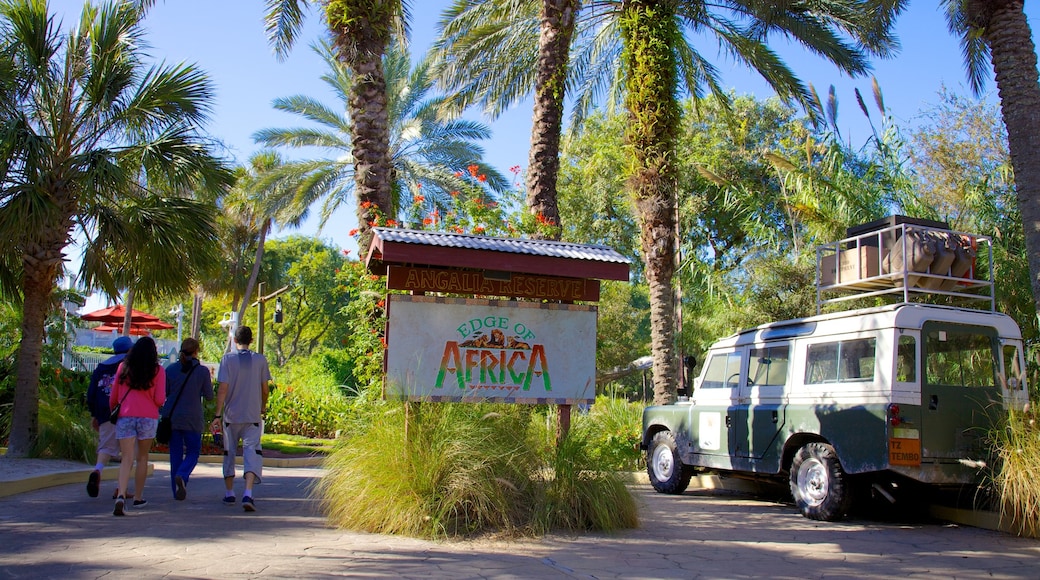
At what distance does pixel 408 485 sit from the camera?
291 inches

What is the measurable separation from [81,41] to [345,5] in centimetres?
422

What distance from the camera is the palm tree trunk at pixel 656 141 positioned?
13625 mm

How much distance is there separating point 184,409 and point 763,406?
650cm

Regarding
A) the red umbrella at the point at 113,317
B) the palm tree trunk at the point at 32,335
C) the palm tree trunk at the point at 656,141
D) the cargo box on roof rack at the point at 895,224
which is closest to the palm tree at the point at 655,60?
the palm tree trunk at the point at 656,141

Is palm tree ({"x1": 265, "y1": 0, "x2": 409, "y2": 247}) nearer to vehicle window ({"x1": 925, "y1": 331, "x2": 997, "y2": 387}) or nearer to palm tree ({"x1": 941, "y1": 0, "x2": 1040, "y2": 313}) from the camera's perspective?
vehicle window ({"x1": 925, "y1": 331, "x2": 997, "y2": 387})

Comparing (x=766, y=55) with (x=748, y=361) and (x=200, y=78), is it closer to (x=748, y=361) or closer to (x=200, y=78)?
(x=748, y=361)

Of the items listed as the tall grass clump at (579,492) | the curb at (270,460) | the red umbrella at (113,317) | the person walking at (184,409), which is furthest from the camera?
the red umbrella at (113,317)

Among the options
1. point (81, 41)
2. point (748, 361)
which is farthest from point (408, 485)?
point (81, 41)

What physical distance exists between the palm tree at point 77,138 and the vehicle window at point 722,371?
7.71m

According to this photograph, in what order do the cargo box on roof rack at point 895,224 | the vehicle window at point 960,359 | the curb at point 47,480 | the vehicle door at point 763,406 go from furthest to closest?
the vehicle door at point 763,406 < the cargo box on roof rack at point 895,224 < the curb at point 47,480 < the vehicle window at point 960,359

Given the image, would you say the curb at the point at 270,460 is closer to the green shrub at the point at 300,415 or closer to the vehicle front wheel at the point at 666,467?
the green shrub at the point at 300,415

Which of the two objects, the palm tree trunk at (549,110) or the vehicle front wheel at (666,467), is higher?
the palm tree trunk at (549,110)

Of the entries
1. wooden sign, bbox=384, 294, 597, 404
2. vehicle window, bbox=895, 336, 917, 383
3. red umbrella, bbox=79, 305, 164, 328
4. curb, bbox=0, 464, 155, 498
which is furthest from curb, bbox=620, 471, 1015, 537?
red umbrella, bbox=79, 305, 164, 328

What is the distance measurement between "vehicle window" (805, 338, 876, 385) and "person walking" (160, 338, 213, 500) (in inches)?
260
